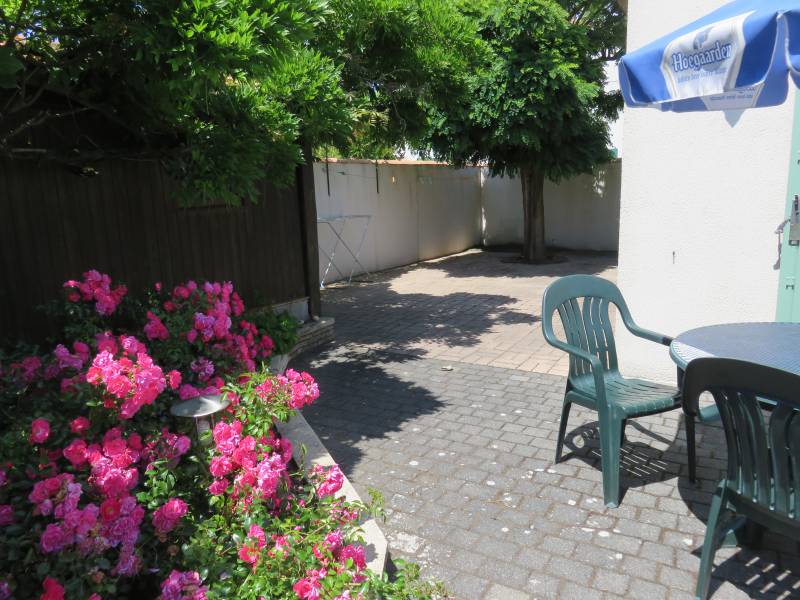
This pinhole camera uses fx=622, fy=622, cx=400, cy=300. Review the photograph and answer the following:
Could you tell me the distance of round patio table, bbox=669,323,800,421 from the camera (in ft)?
9.23

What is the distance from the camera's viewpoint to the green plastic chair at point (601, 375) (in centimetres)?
325

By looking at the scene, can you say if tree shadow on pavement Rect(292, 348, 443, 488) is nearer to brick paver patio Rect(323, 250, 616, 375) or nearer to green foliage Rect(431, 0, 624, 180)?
brick paver patio Rect(323, 250, 616, 375)

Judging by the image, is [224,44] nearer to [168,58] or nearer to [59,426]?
[168,58]

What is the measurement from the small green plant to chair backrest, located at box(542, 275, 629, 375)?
2.23m

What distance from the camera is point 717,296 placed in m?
4.65

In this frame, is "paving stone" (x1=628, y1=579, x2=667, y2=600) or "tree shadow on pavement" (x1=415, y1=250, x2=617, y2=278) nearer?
"paving stone" (x1=628, y1=579, x2=667, y2=600)

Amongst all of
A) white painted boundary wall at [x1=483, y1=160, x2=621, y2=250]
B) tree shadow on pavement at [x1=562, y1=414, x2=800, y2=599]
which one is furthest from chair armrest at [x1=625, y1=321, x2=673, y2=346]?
white painted boundary wall at [x1=483, y1=160, x2=621, y2=250]

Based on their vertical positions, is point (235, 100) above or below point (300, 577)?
above

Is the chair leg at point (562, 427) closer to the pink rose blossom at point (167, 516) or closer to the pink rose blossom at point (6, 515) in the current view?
the pink rose blossom at point (167, 516)

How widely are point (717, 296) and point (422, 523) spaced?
9.63 ft

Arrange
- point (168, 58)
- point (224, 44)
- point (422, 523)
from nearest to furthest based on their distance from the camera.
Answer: point (224, 44)
point (168, 58)
point (422, 523)

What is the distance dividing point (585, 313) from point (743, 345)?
966 mm

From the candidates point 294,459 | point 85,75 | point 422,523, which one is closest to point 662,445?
point 422,523

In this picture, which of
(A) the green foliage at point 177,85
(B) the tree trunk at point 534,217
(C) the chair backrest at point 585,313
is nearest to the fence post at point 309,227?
(A) the green foliage at point 177,85
